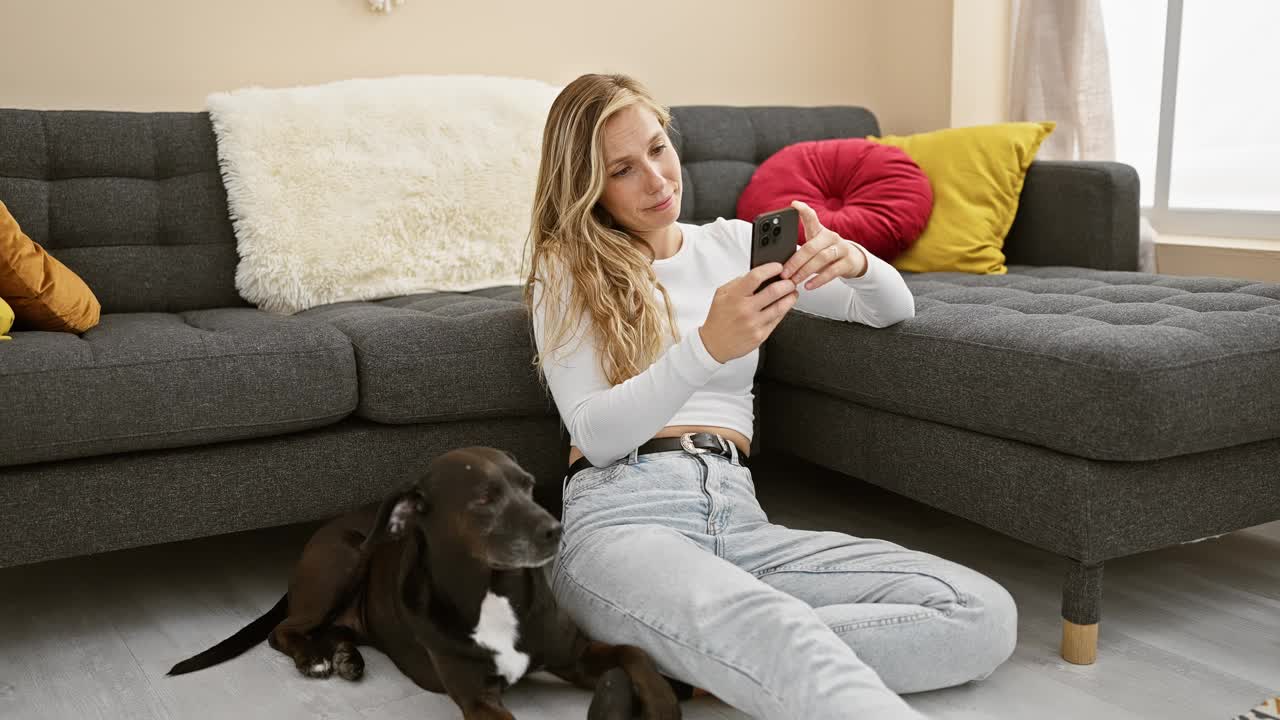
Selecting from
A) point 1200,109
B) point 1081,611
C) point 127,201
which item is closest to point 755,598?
point 1081,611

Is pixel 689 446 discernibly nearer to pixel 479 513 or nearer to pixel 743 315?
pixel 743 315

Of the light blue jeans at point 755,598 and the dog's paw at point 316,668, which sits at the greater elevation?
the light blue jeans at point 755,598

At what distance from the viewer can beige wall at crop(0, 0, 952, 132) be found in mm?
2672

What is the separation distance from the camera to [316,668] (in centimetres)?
166

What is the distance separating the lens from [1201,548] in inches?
83.2

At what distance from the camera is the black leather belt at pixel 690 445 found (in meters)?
A: 1.63

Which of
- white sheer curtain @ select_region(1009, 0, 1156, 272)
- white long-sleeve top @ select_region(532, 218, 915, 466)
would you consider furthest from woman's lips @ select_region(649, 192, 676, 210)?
white sheer curtain @ select_region(1009, 0, 1156, 272)

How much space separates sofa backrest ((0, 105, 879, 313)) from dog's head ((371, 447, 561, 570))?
1261 mm

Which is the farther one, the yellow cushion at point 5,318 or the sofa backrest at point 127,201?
the sofa backrest at point 127,201

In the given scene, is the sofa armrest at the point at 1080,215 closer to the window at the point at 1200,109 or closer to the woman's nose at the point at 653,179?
the window at the point at 1200,109

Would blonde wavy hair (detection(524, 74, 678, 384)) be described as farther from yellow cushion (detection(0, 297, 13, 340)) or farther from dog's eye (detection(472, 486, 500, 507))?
yellow cushion (detection(0, 297, 13, 340))

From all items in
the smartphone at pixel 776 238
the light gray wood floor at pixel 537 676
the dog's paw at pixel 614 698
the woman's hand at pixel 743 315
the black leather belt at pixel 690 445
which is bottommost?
the light gray wood floor at pixel 537 676

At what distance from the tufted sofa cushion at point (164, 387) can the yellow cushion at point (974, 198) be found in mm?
1418

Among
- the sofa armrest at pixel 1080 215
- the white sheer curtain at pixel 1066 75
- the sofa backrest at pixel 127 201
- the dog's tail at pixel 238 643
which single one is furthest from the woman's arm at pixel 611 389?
the white sheer curtain at pixel 1066 75
